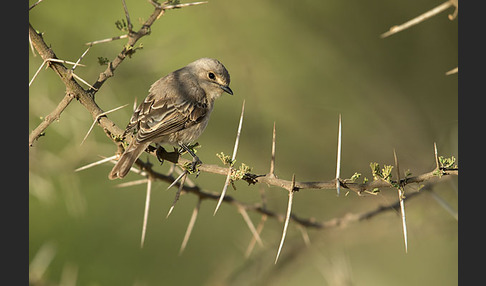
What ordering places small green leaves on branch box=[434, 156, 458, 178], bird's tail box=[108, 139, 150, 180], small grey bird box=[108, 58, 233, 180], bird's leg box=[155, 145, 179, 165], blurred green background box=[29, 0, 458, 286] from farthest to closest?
1. blurred green background box=[29, 0, 458, 286]
2. small grey bird box=[108, 58, 233, 180]
3. bird's leg box=[155, 145, 179, 165]
4. bird's tail box=[108, 139, 150, 180]
5. small green leaves on branch box=[434, 156, 458, 178]

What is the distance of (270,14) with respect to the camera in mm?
7426

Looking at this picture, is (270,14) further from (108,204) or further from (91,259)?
(91,259)

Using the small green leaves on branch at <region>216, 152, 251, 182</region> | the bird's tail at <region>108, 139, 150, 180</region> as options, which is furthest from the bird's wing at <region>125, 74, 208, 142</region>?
the small green leaves on branch at <region>216, 152, 251, 182</region>

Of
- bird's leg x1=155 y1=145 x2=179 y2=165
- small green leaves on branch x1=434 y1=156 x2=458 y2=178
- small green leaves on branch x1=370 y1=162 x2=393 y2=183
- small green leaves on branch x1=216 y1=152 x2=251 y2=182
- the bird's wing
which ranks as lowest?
small green leaves on branch x1=216 y1=152 x2=251 y2=182

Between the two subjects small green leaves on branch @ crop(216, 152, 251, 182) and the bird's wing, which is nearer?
small green leaves on branch @ crop(216, 152, 251, 182)

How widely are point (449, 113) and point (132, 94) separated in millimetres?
4240

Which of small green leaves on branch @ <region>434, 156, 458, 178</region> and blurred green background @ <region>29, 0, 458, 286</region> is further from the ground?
blurred green background @ <region>29, 0, 458, 286</region>

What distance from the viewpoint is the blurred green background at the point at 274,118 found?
6551mm

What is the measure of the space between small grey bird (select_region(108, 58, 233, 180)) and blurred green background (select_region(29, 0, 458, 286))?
0.58m

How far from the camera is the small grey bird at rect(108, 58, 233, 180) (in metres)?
4.75

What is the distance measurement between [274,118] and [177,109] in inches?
89.4

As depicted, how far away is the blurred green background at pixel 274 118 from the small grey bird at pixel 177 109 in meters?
0.58

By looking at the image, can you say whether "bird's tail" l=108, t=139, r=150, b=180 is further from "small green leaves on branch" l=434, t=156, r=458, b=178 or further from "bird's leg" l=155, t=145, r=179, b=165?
"small green leaves on branch" l=434, t=156, r=458, b=178

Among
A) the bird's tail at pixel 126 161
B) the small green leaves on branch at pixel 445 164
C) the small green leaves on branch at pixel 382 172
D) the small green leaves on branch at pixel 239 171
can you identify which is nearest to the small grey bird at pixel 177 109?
the bird's tail at pixel 126 161
